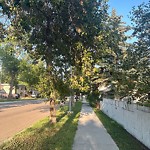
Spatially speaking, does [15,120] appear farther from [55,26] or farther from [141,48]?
[141,48]

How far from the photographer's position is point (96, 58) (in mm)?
13539

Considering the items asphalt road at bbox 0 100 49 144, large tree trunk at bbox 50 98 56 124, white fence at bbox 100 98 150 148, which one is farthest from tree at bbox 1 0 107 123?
white fence at bbox 100 98 150 148

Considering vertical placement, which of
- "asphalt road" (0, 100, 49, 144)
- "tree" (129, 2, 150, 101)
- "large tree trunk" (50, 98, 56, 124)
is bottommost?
"asphalt road" (0, 100, 49, 144)

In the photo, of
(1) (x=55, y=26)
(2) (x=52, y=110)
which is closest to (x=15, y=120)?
(2) (x=52, y=110)

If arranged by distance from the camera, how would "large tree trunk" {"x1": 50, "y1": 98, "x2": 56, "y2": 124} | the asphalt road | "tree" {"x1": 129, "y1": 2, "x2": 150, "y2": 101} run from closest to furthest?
"tree" {"x1": 129, "y1": 2, "x2": 150, "y2": 101}
the asphalt road
"large tree trunk" {"x1": 50, "y1": 98, "x2": 56, "y2": 124}

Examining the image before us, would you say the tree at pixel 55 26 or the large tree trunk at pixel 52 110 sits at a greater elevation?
the tree at pixel 55 26

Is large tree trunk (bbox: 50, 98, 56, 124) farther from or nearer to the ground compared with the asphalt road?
farther from the ground

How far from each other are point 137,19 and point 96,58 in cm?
351

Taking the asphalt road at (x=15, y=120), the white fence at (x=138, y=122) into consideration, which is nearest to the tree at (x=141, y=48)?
the white fence at (x=138, y=122)

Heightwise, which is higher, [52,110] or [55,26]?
[55,26]

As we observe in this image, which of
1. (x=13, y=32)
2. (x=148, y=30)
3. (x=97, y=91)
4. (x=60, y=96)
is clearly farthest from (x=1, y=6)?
(x=97, y=91)

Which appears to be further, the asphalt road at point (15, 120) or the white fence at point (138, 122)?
the asphalt road at point (15, 120)

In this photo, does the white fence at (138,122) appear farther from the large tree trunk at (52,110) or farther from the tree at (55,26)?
the large tree trunk at (52,110)

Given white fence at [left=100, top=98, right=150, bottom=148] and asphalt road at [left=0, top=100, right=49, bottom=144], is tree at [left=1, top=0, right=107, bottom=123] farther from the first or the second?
white fence at [left=100, top=98, right=150, bottom=148]
